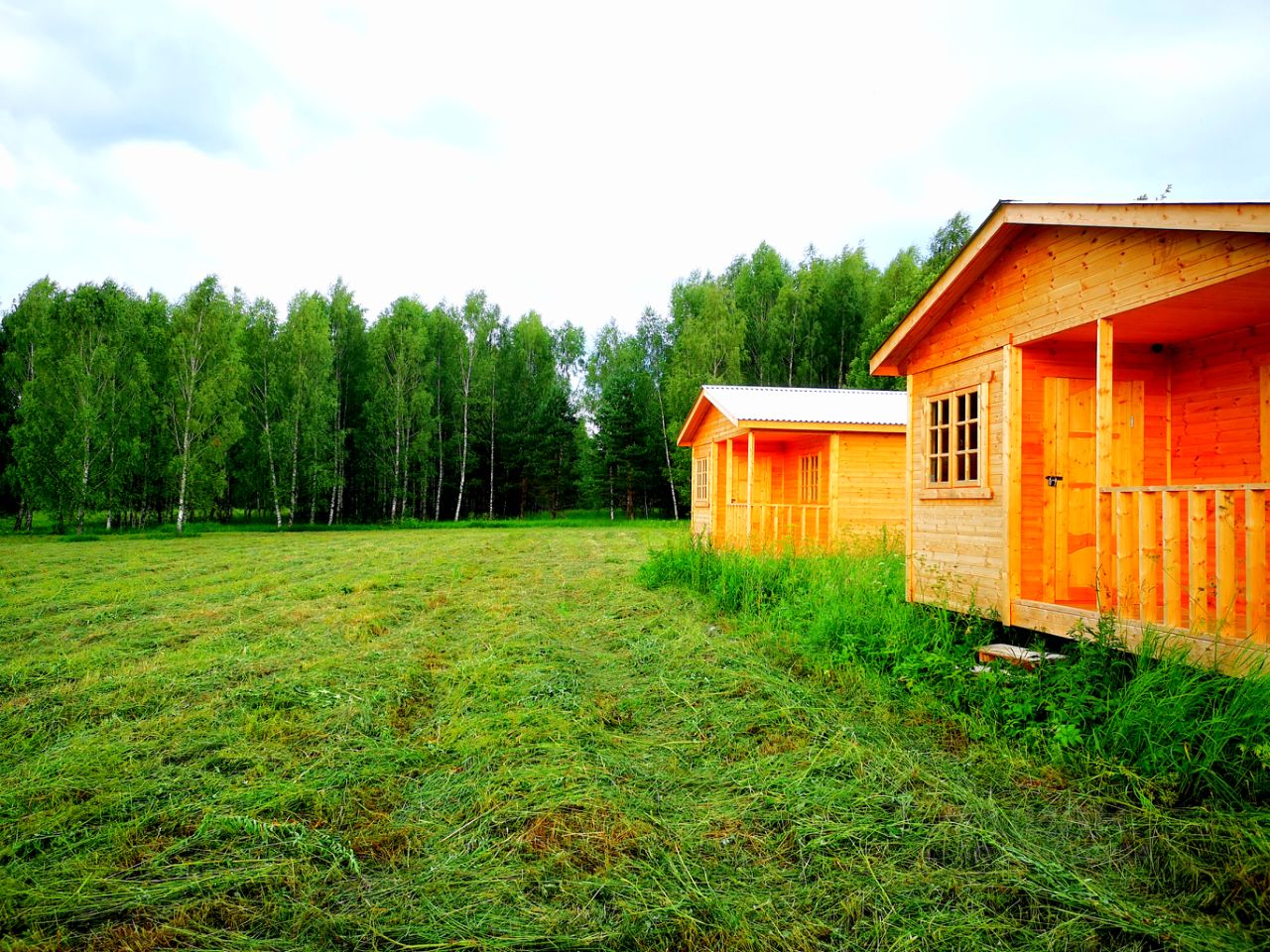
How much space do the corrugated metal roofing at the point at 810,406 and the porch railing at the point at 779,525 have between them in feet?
6.11

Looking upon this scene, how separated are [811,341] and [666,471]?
1097 centimetres

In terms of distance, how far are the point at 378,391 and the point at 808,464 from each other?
25322 mm

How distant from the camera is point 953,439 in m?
7.23

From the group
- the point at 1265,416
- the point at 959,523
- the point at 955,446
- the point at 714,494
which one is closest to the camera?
the point at 1265,416

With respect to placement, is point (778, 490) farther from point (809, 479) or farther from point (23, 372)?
point (23, 372)

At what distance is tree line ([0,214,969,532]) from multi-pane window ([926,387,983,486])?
24.2 meters

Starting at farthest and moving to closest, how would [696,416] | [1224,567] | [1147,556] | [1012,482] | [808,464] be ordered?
[696,416] → [808,464] → [1012,482] → [1147,556] → [1224,567]

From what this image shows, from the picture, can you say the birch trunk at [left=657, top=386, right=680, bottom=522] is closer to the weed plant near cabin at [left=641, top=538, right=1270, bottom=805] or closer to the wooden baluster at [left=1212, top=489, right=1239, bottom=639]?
the weed plant near cabin at [left=641, top=538, right=1270, bottom=805]

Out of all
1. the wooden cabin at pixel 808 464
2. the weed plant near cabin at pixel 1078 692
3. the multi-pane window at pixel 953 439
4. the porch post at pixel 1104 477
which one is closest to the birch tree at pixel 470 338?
the wooden cabin at pixel 808 464

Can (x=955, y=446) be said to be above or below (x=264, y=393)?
below

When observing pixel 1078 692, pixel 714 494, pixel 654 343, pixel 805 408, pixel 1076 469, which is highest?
pixel 654 343

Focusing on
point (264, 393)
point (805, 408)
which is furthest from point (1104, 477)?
point (264, 393)

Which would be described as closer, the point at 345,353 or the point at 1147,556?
the point at 1147,556

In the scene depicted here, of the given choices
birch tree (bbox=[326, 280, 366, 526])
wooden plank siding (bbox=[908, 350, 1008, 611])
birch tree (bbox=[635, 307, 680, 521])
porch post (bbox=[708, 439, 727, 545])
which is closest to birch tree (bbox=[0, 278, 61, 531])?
birch tree (bbox=[326, 280, 366, 526])
